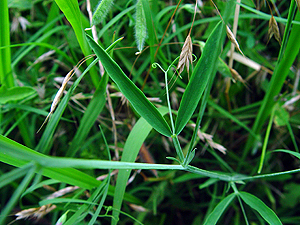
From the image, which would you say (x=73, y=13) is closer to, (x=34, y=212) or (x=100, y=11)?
(x=100, y=11)

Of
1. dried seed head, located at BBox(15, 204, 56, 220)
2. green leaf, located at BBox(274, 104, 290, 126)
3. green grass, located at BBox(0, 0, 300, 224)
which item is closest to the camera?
dried seed head, located at BBox(15, 204, 56, 220)

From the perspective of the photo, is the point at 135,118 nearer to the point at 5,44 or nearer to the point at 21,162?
the point at 21,162

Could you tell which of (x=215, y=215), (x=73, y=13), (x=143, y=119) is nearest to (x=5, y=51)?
(x=73, y=13)

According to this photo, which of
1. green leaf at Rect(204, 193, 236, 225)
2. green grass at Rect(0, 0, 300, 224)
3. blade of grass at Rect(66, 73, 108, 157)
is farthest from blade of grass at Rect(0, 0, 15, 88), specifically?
green leaf at Rect(204, 193, 236, 225)

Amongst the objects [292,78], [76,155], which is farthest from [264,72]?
[76,155]

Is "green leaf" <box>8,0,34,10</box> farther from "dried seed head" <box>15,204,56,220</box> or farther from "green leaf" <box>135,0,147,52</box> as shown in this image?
"dried seed head" <box>15,204,56,220</box>

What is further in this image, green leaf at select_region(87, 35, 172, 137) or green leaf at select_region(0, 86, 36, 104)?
green leaf at select_region(0, 86, 36, 104)

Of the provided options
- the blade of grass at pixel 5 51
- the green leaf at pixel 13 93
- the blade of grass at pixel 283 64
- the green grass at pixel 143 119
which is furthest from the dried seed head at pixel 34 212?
the blade of grass at pixel 283 64
